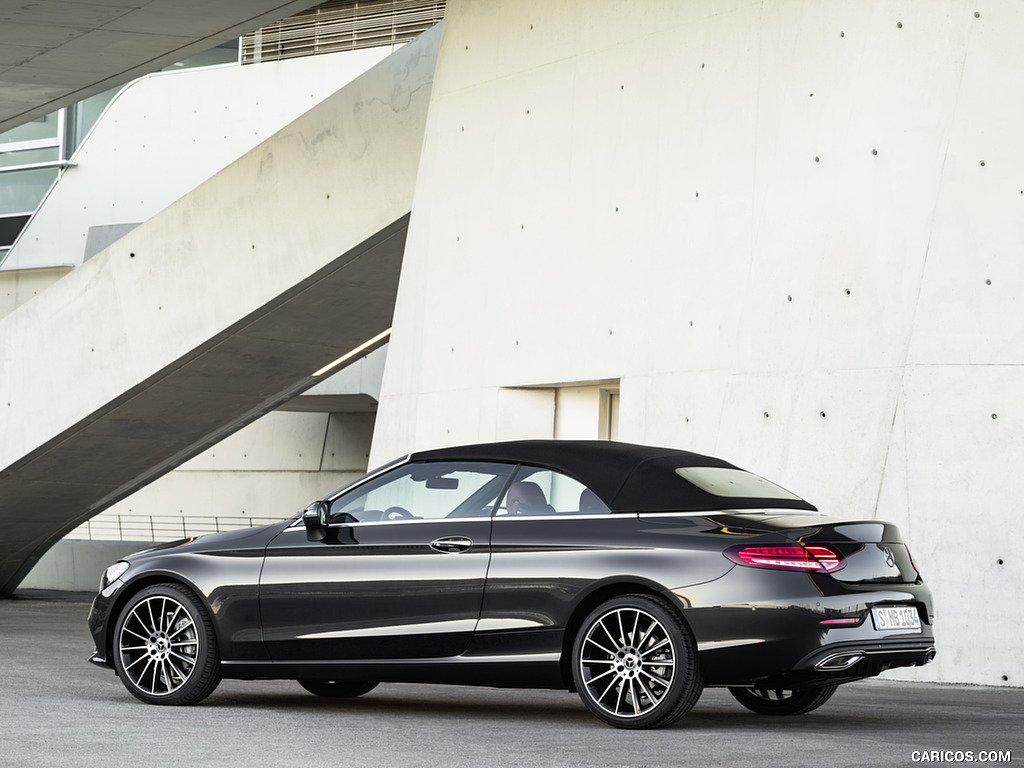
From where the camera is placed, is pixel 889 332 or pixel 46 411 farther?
pixel 46 411

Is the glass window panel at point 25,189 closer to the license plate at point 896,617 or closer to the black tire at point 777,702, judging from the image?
the black tire at point 777,702

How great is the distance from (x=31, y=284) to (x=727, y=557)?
28447mm

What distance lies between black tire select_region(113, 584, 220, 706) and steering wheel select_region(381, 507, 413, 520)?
1.19 m

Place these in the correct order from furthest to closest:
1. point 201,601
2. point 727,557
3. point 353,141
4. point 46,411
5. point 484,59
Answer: point 46,411 < point 353,141 < point 484,59 < point 201,601 < point 727,557

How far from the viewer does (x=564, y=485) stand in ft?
25.4

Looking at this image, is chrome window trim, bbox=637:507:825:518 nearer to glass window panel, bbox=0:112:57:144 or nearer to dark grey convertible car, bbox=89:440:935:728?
dark grey convertible car, bbox=89:440:935:728

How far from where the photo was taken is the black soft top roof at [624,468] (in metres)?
7.50

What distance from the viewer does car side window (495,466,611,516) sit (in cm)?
762

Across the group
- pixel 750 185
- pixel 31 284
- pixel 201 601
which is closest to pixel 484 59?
pixel 750 185

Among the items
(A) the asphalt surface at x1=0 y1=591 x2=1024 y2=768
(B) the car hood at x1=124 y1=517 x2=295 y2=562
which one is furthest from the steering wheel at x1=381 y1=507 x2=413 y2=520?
(A) the asphalt surface at x1=0 y1=591 x2=1024 y2=768

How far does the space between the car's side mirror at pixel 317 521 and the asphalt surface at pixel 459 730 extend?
3.12 feet

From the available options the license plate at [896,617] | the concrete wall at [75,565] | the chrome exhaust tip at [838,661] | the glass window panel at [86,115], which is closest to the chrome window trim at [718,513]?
the license plate at [896,617]

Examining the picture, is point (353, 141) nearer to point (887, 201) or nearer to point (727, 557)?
point (887, 201)

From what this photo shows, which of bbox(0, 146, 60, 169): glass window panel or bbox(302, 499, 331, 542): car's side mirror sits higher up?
bbox(0, 146, 60, 169): glass window panel
